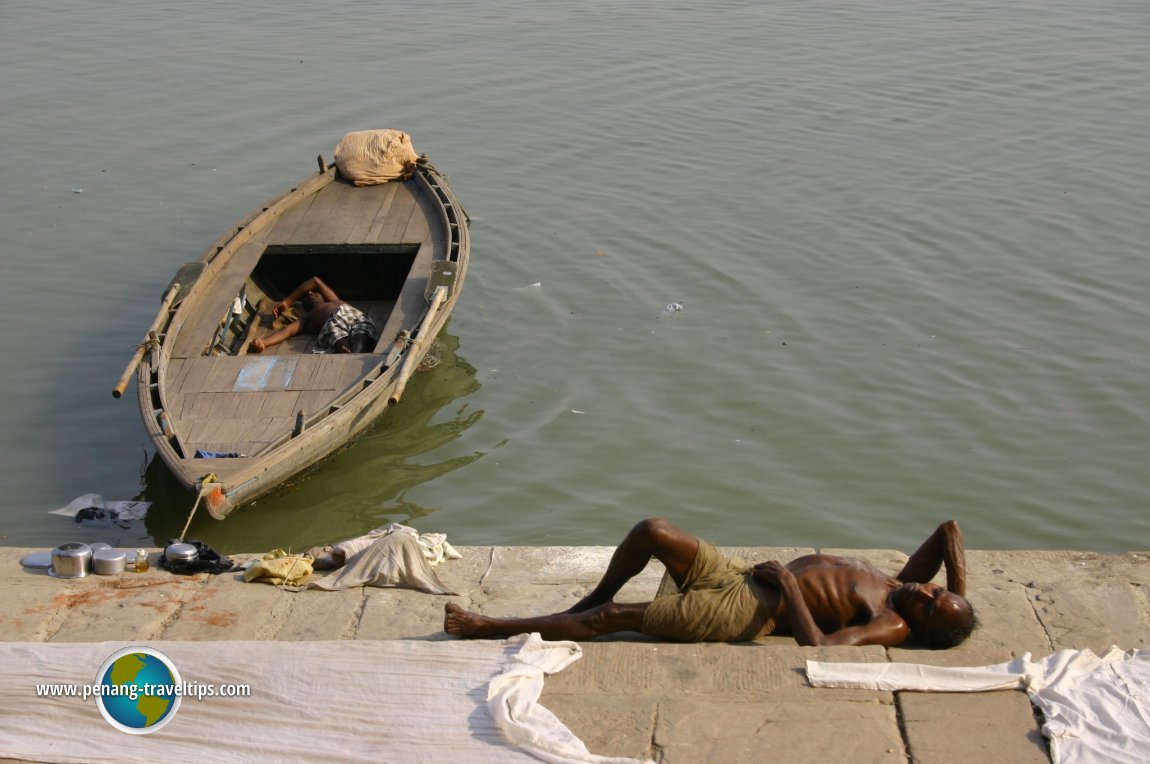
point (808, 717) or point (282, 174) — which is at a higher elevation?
point (808, 717)

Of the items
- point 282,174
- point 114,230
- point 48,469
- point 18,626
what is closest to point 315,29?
point 282,174

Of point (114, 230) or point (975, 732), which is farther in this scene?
point (114, 230)

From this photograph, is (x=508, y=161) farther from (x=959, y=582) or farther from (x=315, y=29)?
(x=959, y=582)

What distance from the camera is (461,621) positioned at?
15.8 feet

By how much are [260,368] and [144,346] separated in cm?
79

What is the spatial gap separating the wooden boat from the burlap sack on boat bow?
11cm

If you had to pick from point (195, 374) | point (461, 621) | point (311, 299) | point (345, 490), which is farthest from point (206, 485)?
point (311, 299)

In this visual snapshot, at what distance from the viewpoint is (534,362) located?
9.48 metres

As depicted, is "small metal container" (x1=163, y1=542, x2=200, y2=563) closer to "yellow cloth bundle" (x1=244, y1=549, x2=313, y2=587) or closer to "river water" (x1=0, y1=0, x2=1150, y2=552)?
"yellow cloth bundle" (x1=244, y1=549, x2=313, y2=587)

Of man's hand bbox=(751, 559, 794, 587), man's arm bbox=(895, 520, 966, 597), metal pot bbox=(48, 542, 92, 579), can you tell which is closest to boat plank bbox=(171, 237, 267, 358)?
metal pot bbox=(48, 542, 92, 579)

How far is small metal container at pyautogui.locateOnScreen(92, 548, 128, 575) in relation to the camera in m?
5.65

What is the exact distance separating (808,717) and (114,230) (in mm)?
10033

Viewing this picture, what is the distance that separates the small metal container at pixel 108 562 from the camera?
18.5ft

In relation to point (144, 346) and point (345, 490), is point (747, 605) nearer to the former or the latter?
point (345, 490)
